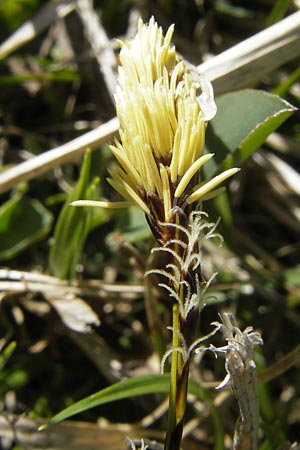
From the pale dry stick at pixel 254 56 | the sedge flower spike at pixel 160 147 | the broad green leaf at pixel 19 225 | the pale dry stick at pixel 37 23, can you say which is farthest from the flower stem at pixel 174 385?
the pale dry stick at pixel 37 23

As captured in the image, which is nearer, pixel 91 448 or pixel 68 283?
pixel 91 448

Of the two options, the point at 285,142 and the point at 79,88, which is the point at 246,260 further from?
the point at 79,88

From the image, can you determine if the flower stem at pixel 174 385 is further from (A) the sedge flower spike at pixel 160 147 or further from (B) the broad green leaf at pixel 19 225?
(B) the broad green leaf at pixel 19 225

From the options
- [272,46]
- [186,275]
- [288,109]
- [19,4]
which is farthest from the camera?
[19,4]

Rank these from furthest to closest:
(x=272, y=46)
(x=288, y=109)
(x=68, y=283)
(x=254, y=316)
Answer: (x=254, y=316) < (x=68, y=283) < (x=272, y=46) < (x=288, y=109)

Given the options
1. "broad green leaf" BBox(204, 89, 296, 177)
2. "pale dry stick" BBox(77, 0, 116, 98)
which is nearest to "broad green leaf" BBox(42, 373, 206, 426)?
"broad green leaf" BBox(204, 89, 296, 177)

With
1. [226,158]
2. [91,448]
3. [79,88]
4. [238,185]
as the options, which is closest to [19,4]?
[79,88]

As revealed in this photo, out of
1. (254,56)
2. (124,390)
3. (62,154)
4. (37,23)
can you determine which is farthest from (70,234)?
(37,23)
